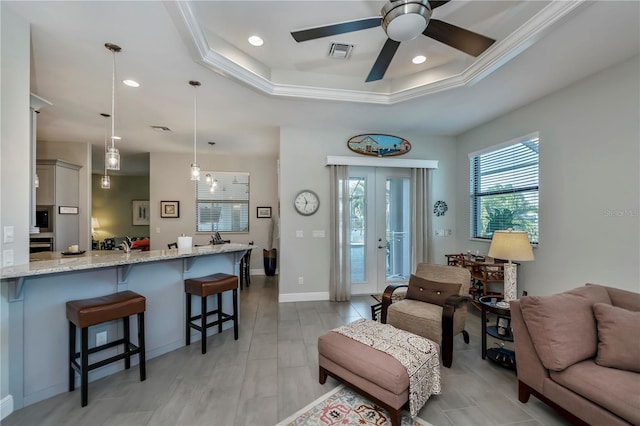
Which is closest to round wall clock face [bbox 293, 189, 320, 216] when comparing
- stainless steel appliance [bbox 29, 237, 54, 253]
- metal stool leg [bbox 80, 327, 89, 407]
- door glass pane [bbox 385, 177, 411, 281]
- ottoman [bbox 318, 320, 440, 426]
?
door glass pane [bbox 385, 177, 411, 281]

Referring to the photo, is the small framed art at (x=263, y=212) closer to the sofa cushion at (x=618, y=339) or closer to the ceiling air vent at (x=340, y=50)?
the ceiling air vent at (x=340, y=50)

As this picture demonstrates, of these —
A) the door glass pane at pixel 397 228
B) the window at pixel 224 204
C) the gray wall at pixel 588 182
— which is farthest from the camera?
the window at pixel 224 204

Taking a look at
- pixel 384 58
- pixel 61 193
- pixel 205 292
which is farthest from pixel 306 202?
pixel 61 193

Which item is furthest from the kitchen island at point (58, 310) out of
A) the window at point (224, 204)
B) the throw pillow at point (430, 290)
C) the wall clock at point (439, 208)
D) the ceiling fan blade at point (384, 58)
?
the window at point (224, 204)

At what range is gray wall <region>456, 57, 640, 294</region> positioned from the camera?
9.12ft

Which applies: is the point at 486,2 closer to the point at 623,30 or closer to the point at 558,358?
the point at 623,30

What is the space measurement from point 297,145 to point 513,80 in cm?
308

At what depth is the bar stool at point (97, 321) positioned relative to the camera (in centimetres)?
213

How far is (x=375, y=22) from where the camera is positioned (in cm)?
200

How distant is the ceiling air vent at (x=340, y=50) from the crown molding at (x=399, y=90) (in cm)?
50

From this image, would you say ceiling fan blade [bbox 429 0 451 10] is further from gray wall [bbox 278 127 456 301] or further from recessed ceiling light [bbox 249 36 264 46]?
gray wall [bbox 278 127 456 301]

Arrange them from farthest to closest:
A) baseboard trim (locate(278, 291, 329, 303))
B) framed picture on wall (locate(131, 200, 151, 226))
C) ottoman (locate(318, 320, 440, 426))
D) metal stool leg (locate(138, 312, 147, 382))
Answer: framed picture on wall (locate(131, 200, 151, 226)) < baseboard trim (locate(278, 291, 329, 303)) < metal stool leg (locate(138, 312, 147, 382)) < ottoman (locate(318, 320, 440, 426))

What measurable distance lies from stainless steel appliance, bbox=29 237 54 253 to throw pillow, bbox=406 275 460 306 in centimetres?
626

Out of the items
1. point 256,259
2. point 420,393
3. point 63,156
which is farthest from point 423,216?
point 63,156
